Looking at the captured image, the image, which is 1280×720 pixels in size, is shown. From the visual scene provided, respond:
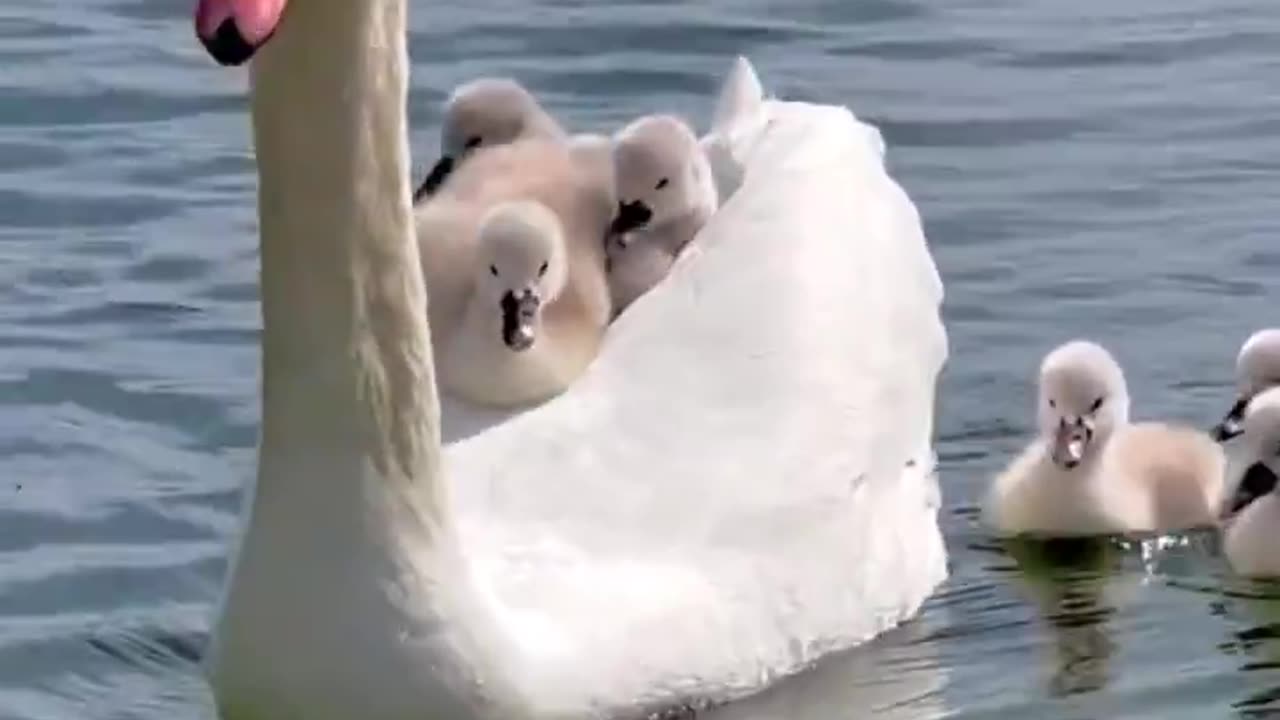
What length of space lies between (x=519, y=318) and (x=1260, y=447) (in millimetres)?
1631

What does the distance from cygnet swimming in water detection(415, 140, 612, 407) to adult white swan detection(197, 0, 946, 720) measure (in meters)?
0.24

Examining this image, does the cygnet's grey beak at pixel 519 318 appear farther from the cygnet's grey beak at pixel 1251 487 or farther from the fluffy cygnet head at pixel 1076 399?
the cygnet's grey beak at pixel 1251 487

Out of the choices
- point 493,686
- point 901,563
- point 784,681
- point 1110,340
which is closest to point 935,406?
point 1110,340

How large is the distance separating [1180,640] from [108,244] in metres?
3.58

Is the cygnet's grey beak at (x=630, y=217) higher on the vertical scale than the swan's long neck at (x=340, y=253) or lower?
higher

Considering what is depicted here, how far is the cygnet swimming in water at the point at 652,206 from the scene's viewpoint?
8844mm

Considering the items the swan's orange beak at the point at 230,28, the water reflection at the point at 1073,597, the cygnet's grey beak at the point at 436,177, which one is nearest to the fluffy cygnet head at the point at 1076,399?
the water reflection at the point at 1073,597

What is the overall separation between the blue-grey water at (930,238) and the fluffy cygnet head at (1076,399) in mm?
264

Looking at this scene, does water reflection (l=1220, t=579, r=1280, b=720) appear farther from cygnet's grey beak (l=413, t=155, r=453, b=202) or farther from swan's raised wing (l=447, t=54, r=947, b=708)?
cygnet's grey beak (l=413, t=155, r=453, b=202)

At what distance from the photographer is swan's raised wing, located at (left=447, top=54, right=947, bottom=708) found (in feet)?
22.1

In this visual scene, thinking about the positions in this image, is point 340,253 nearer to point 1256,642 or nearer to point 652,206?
point 1256,642

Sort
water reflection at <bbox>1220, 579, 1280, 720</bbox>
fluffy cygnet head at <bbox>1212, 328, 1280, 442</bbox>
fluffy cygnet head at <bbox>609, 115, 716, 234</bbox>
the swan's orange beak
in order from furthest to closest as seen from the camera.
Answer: fluffy cygnet head at <bbox>609, 115, 716, 234</bbox> → fluffy cygnet head at <bbox>1212, 328, 1280, 442</bbox> → water reflection at <bbox>1220, 579, 1280, 720</bbox> → the swan's orange beak

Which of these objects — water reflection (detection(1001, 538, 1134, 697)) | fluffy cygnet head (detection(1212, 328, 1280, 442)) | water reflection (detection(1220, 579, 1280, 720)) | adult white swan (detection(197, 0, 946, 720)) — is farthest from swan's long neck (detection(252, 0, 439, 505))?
fluffy cygnet head (detection(1212, 328, 1280, 442))

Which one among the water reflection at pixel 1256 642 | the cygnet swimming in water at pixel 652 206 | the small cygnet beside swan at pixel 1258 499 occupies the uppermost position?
the cygnet swimming in water at pixel 652 206
